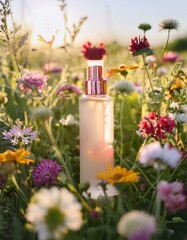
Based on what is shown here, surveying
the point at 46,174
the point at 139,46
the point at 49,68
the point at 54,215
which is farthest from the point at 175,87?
the point at 54,215

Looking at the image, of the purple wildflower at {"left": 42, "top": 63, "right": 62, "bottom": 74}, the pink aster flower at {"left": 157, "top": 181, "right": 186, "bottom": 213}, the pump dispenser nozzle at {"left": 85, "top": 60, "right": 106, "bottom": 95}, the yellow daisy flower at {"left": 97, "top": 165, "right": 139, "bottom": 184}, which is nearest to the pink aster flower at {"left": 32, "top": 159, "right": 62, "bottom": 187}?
the pump dispenser nozzle at {"left": 85, "top": 60, "right": 106, "bottom": 95}

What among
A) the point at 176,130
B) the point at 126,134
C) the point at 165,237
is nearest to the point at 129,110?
the point at 126,134

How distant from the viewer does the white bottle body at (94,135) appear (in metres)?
1.28

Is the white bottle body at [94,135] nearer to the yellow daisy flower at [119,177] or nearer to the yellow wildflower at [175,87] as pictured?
the yellow wildflower at [175,87]

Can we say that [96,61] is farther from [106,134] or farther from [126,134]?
[126,134]

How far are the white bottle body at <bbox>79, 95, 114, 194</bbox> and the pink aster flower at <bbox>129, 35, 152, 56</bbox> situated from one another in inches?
5.5

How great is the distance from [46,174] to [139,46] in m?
0.38

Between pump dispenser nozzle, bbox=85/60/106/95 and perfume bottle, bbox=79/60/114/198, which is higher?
pump dispenser nozzle, bbox=85/60/106/95

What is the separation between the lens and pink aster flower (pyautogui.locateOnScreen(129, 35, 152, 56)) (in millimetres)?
1314

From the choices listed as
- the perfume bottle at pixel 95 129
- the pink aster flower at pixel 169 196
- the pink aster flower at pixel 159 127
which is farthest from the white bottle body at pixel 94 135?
the pink aster flower at pixel 169 196

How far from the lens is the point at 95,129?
4.21 ft

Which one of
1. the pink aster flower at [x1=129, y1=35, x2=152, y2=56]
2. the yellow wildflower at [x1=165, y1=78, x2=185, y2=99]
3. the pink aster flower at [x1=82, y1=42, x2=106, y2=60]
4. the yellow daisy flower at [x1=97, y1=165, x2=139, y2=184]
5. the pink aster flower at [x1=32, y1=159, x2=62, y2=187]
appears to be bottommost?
the pink aster flower at [x1=32, y1=159, x2=62, y2=187]

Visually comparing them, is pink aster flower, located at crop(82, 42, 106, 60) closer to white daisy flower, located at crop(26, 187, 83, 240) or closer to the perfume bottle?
the perfume bottle

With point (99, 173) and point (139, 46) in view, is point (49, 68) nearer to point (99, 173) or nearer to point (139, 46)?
point (139, 46)
